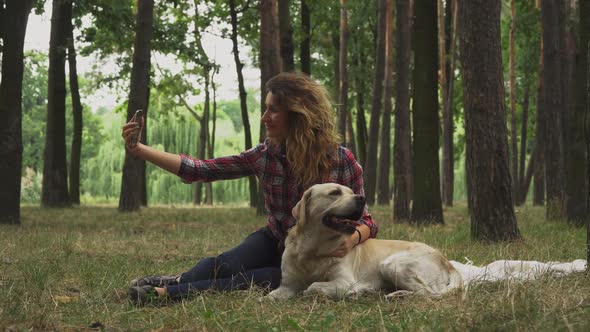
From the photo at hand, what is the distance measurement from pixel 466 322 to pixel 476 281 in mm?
1892

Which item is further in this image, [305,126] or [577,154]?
[577,154]

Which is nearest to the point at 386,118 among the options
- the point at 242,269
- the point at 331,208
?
the point at 242,269

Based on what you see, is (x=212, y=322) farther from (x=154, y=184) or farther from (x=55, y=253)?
(x=154, y=184)

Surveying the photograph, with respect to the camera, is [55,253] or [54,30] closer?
[55,253]

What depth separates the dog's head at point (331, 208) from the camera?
19.1 ft

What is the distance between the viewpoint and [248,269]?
21.9 ft

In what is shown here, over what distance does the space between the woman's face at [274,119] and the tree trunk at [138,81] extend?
474 inches

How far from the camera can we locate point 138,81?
18156 mm

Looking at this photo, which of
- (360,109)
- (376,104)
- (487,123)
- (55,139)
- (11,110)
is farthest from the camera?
(360,109)

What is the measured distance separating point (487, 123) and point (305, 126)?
179 inches

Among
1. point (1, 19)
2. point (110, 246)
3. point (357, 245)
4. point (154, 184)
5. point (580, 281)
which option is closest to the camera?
point (580, 281)

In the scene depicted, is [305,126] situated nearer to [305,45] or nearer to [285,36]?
[285,36]

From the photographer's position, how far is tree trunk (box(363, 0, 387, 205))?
22641 millimetres

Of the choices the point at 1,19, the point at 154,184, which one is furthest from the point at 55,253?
the point at 154,184
